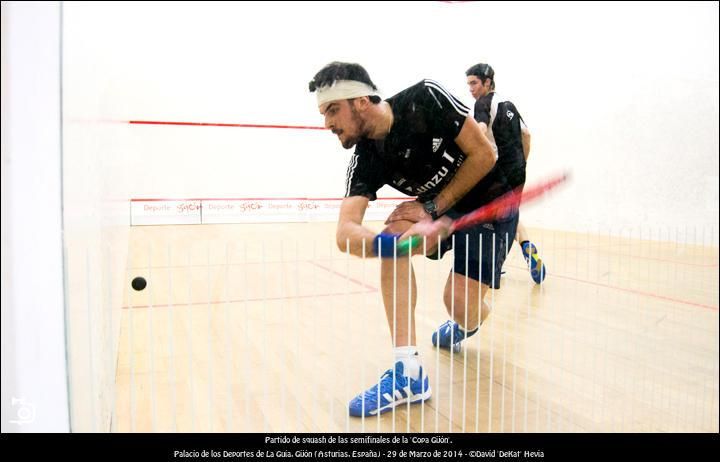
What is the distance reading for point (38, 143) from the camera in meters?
0.58

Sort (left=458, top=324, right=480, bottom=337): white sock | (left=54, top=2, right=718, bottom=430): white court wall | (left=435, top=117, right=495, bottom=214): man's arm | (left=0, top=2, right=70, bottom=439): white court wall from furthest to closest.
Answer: (left=458, top=324, right=480, bottom=337): white sock, (left=435, top=117, right=495, bottom=214): man's arm, (left=54, top=2, right=718, bottom=430): white court wall, (left=0, top=2, right=70, bottom=439): white court wall

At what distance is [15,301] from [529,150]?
912 mm

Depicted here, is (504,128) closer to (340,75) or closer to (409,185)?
(409,185)

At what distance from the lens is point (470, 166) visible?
3.37ft

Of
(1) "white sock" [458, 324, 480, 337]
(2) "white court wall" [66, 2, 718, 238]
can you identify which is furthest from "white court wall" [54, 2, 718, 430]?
(1) "white sock" [458, 324, 480, 337]

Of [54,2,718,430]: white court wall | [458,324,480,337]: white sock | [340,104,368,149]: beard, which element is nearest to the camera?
[54,2,718,430]: white court wall

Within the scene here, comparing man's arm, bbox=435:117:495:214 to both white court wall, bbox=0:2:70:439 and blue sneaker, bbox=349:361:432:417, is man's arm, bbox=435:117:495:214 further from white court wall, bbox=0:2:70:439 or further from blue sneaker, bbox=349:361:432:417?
white court wall, bbox=0:2:70:439

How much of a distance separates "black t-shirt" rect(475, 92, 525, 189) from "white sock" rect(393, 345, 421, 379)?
390 millimetres

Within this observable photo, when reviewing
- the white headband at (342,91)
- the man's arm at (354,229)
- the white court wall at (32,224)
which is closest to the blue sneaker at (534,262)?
the man's arm at (354,229)

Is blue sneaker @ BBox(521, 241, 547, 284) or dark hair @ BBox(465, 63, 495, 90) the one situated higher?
dark hair @ BBox(465, 63, 495, 90)

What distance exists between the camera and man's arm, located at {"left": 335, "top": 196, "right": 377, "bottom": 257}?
0.93 metres

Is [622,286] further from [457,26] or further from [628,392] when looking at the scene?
[457,26]

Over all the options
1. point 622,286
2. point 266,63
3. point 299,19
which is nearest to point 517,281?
point 622,286

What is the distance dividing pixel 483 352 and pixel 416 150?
486mm
